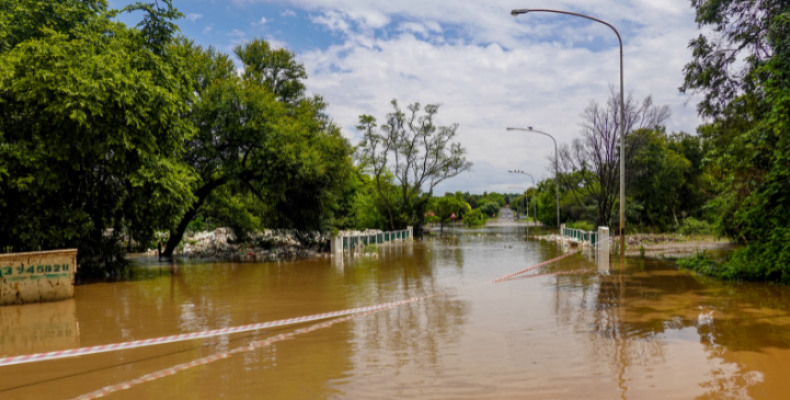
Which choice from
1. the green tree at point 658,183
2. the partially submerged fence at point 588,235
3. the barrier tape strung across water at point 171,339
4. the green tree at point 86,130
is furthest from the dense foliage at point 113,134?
the green tree at point 658,183

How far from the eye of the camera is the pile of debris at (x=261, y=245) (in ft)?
83.6

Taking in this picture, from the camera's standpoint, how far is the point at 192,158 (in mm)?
21609

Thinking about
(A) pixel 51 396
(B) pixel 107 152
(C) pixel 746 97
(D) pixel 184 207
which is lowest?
(A) pixel 51 396

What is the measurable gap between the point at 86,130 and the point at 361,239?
1638 centimetres

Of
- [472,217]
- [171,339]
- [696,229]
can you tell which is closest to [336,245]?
[171,339]

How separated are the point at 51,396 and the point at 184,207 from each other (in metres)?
12.6

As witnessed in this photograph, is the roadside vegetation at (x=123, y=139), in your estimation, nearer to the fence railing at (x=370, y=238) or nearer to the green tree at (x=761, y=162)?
the fence railing at (x=370, y=238)

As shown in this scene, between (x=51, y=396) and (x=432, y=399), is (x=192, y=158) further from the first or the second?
(x=432, y=399)

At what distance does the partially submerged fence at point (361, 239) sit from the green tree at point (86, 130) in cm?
954

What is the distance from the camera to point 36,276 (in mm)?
11375

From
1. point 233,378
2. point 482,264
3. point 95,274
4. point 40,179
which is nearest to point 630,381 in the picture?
point 233,378

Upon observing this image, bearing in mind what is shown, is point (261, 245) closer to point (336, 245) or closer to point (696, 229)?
point (336, 245)

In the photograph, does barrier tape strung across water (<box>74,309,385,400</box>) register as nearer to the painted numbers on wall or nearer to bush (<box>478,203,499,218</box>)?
the painted numbers on wall

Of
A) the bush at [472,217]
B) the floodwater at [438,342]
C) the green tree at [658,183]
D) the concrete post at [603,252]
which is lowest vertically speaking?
the floodwater at [438,342]
